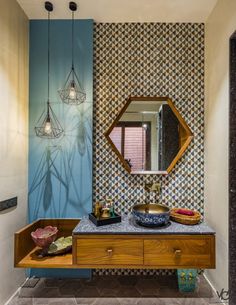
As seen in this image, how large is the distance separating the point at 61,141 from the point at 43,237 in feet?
3.26

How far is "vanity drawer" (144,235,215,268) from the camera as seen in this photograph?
1836 mm

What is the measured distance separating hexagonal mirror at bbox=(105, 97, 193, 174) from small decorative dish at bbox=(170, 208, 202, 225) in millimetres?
473

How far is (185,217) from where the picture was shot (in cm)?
206

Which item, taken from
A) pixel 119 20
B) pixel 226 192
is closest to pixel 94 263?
Result: pixel 226 192

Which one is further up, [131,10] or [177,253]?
[131,10]

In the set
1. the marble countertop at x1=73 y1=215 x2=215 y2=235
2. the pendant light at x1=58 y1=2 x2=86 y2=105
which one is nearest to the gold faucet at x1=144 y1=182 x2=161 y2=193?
the marble countertop at x1=73 y1=215 x2=215 y2=235

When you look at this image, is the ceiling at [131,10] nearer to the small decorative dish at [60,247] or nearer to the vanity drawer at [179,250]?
the vanity drawer at [179,250]

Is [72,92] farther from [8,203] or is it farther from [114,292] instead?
[114,292]

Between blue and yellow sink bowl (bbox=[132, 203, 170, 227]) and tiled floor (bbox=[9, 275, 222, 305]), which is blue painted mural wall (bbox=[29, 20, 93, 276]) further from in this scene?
blue and yellow sink bowl (bbox=[132, 203, 170, 227])

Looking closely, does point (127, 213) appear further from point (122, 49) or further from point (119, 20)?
point (119, 20)

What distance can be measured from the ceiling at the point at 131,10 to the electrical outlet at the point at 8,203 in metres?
1.93

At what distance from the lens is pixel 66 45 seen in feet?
7.96

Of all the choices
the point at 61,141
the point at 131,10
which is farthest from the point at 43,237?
the point at 131,10

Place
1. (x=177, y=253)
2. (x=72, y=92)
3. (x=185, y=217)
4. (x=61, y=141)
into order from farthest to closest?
(x=61, y=141) → (x=72, y=92) → (x=185, y=217) → (x=177, y=253)
